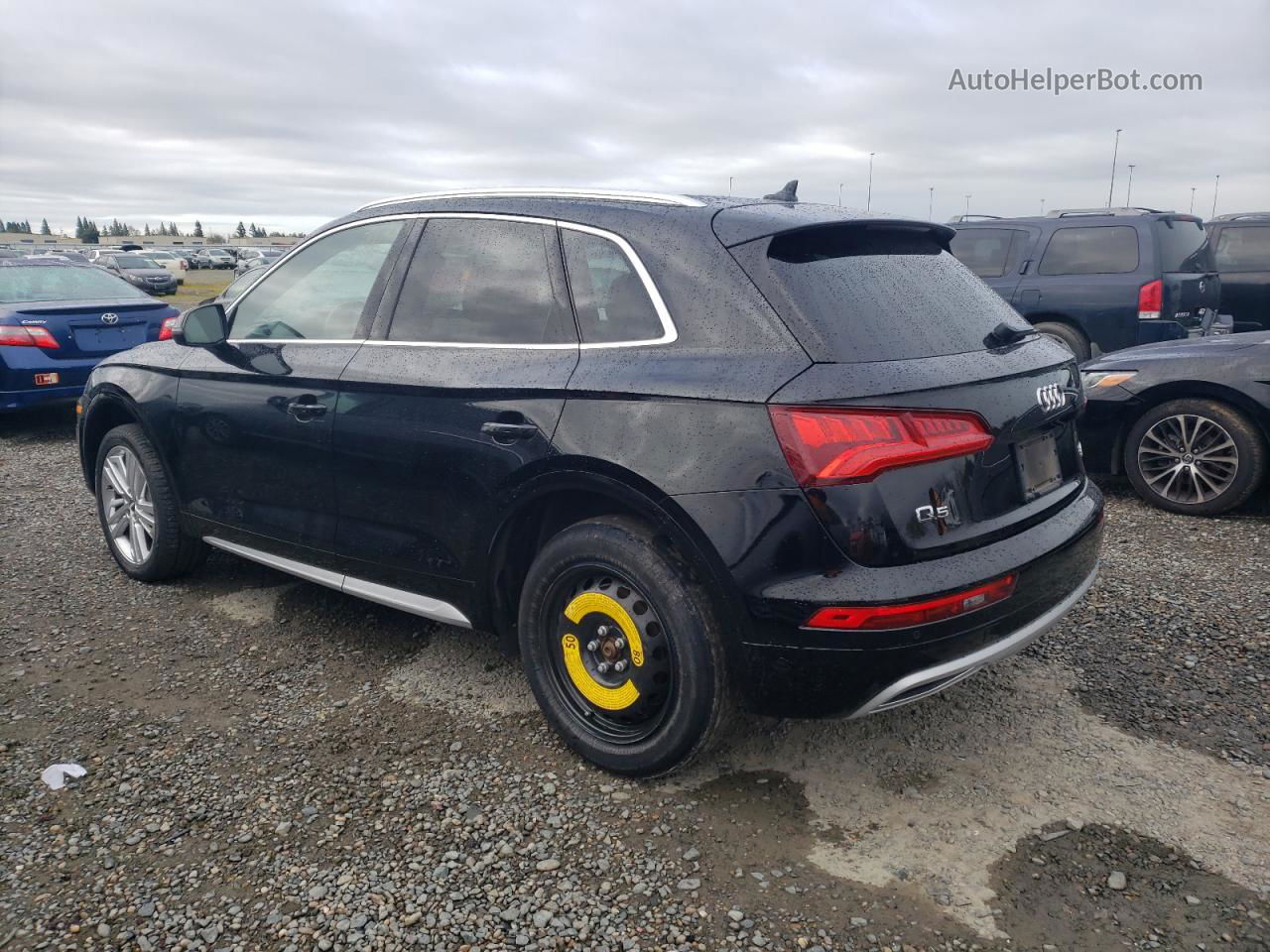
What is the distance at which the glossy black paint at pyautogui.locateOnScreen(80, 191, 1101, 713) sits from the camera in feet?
8.25

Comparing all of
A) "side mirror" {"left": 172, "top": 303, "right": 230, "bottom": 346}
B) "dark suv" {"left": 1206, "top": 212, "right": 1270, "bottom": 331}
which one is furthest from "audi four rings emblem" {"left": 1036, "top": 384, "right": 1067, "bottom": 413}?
"dark suv" {"left": 1206, "top": 212, "right": 1270, "bottom": 331}

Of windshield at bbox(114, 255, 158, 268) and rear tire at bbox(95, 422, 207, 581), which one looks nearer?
rear tire at bbox(95, 422, 207, 581)

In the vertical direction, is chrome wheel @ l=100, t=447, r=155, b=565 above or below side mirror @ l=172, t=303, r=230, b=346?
below

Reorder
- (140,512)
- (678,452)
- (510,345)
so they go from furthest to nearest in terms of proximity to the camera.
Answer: (140,512), (510,345), (678,452)

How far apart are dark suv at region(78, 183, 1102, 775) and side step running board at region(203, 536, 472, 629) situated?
1 cm

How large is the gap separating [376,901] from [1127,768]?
2.27 metres

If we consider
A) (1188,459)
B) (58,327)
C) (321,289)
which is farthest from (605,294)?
(58,327)

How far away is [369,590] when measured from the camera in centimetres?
360

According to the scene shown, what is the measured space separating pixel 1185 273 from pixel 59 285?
10727 millimetres

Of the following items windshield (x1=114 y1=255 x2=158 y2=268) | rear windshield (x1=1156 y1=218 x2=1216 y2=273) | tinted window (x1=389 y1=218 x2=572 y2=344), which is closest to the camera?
tinted window (x1=389 y1=218 x2=572 y2=344)

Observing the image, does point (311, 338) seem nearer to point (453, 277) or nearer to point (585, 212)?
point (453, 277)

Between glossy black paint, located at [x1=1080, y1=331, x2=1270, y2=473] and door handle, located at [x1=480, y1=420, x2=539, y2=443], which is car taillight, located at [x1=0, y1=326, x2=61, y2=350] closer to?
door handle, located at [x1=480, y1=420, x2=539, y2=443]

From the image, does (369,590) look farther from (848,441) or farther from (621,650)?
(848,441)

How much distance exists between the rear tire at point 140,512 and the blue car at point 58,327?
3.37 meters
